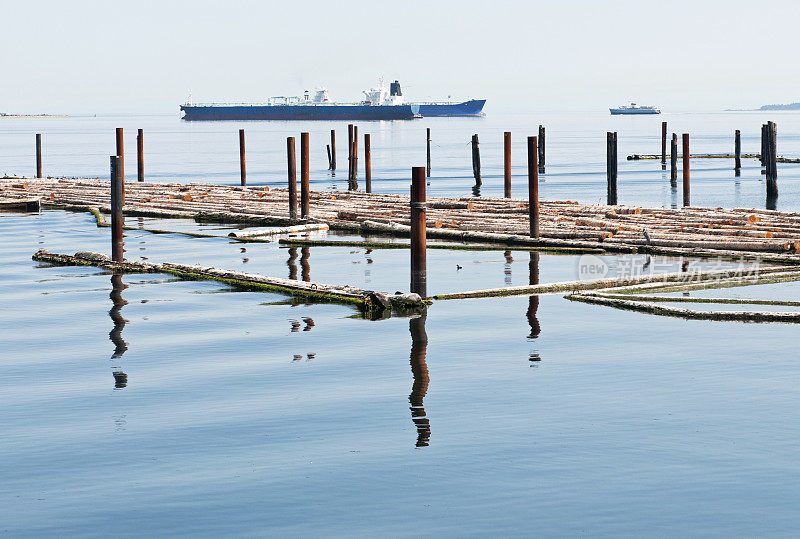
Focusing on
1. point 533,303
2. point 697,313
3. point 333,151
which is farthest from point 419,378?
point 333,151

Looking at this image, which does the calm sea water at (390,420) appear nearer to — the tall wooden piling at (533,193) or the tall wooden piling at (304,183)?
the tall wooden piling at (533,193)

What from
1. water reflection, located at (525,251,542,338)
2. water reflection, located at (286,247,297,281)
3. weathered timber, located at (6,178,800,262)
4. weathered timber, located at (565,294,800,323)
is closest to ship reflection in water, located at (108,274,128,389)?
water reflection, located at (286,247,297,281)

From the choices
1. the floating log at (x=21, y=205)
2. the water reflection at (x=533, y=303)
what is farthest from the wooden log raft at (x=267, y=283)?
the floating log at (x=21, y=205)

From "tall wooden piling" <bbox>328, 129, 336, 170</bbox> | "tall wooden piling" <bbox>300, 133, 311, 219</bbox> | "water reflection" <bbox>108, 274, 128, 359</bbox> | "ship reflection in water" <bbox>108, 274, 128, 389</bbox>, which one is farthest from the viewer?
"tall wooden piling" <bbox>328, 129, 336, 170</bbox>

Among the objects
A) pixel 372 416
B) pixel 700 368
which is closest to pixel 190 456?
pixel 372 416

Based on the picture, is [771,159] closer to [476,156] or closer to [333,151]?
[476,156]

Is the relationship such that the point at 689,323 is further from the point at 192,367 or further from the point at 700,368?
the point at 192,367

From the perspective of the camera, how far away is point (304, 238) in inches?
884

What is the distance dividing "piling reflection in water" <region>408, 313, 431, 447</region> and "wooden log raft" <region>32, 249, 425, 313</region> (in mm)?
399

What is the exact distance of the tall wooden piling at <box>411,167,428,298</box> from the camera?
542 inches

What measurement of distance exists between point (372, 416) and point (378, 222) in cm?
1428

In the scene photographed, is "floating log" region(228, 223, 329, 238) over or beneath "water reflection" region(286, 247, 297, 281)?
over

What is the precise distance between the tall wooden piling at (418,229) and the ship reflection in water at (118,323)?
377cm

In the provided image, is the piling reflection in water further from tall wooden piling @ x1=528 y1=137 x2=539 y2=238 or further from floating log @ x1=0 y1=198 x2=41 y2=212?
floating log @ x1=0 y1=198 x2=41 y2=212
